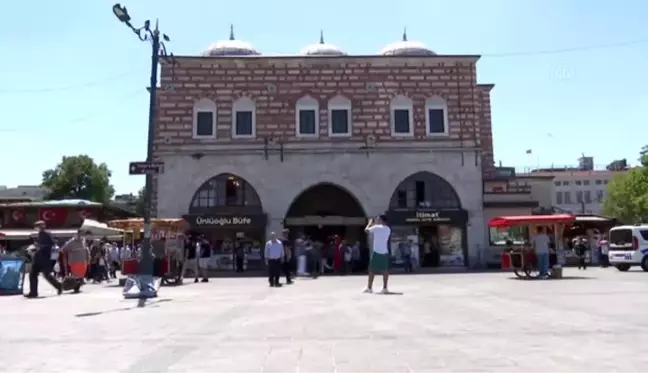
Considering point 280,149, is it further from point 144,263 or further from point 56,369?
point 56,369

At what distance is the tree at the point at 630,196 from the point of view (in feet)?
154

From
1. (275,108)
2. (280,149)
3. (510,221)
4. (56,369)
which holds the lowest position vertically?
(56,369)

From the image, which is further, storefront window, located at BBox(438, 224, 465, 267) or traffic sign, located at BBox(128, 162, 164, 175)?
storefront window, located at BBox(438, 224, 465, 267)

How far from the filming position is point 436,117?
3209 cm

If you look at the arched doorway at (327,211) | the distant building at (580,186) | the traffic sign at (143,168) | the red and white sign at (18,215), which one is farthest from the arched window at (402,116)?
the distant building at (580,186)

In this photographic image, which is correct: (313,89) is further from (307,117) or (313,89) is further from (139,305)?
(139,305)

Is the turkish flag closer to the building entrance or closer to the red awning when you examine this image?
the building entrance

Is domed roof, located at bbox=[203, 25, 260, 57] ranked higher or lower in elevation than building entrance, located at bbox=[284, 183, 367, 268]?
higher

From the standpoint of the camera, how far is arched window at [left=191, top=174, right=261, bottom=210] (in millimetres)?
31750

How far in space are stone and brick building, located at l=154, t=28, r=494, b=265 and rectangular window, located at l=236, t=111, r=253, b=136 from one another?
1.9 inches

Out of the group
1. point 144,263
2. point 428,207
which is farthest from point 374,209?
point 144,263

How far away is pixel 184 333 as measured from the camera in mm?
8836

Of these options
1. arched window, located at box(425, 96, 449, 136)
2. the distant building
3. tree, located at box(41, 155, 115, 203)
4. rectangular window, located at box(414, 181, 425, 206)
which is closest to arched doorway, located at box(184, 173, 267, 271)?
rectangular window, located at box(414, 181, 425, 206)

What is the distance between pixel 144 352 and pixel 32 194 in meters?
80.0
